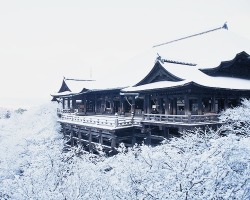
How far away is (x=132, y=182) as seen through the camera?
8500 millimetres

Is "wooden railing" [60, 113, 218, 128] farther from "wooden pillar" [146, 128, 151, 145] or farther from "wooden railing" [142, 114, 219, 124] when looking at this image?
"wooden pillar" [146, 128, 151, 145]

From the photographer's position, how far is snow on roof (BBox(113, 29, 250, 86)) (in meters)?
21.9

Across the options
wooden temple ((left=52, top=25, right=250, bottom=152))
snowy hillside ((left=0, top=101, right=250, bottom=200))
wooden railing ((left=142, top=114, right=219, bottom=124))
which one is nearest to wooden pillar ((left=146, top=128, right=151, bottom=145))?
wooden temple ((left=52, top=25, right=250, bottom=152))

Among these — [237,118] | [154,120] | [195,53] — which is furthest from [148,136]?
[195,53]

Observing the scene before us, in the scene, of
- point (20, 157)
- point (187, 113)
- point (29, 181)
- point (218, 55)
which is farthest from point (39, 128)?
point (218, 55)

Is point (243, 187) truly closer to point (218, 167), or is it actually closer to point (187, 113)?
point (218, 167)

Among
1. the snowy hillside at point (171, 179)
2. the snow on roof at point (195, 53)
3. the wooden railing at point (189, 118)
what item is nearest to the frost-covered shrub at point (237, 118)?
the wooden railing at point (189, 118)

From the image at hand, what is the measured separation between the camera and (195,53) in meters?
26.2

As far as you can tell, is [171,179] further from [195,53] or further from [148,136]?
[195,53]

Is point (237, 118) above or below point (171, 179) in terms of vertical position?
above

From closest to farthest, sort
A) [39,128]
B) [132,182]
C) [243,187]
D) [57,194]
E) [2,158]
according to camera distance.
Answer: [243,187], [132,182], [57,194], [2,158], [39,128]

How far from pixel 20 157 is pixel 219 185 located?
21.6 meters

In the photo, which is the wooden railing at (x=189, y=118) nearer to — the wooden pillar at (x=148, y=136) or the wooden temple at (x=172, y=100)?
the wooden temple at (x=172, y=100)

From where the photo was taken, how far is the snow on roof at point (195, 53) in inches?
863
